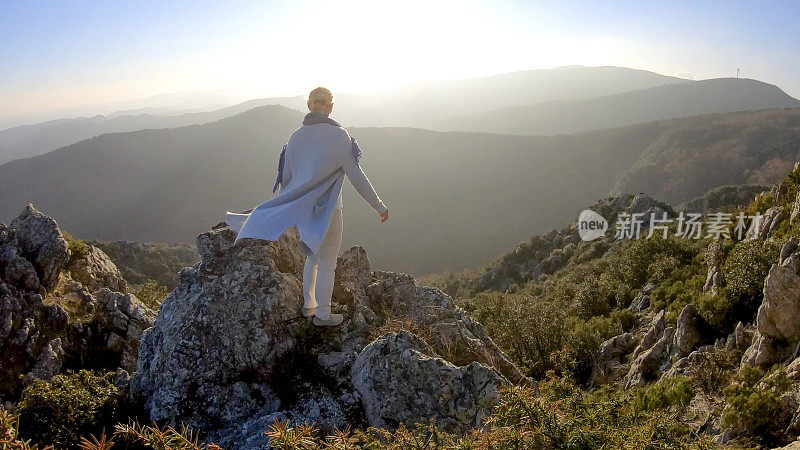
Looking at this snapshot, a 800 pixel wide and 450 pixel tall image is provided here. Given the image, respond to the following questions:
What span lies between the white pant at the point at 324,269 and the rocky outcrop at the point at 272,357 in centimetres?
32

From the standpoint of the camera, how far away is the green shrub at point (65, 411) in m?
4.10

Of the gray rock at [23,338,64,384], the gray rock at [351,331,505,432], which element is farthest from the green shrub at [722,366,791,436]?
the gray rock at [23,338,64,384]

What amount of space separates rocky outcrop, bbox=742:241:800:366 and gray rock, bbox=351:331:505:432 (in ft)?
14.9

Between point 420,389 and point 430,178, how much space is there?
293 feet

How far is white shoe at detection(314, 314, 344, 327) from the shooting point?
5.43 meters

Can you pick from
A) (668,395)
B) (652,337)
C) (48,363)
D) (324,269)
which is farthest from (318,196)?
(652,337)

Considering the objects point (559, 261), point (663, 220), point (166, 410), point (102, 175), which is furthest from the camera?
point (102, 175)

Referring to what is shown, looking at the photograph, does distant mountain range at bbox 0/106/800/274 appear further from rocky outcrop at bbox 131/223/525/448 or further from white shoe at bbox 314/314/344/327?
white shoe at bbox 314/314/344/327

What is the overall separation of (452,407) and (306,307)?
2140 millimetres

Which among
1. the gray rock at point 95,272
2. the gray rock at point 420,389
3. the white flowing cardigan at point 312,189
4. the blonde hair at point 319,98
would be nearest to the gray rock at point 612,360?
the gray rock at point 420,389

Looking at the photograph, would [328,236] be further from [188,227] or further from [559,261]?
[188,227]

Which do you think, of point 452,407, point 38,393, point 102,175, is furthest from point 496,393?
point 102,175

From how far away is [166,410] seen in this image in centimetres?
468

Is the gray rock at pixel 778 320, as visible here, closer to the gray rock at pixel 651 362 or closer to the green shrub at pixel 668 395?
the green shrub at pixel 668 395
